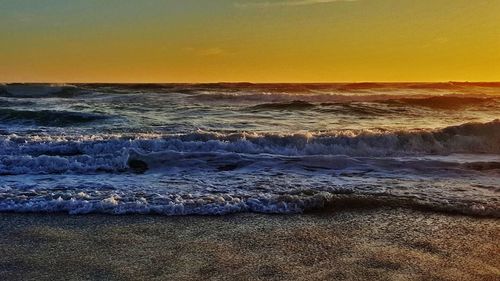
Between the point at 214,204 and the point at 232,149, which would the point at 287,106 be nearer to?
the point at 232,149

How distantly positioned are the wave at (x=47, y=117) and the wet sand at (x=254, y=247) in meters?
12.2

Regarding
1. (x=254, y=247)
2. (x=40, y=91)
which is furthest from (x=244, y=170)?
(x=40, y=91)

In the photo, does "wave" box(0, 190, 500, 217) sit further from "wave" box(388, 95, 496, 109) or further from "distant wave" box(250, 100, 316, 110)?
"wave" box(388, 95, 496, 109)

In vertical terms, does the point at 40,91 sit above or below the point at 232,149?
above

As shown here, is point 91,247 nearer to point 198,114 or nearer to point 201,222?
point 201,222

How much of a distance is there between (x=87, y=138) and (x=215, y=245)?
814cm

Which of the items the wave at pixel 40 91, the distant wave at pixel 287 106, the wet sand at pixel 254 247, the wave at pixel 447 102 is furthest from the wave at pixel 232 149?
the wave at pixel 40 91

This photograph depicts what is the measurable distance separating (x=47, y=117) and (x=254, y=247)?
51.7ft

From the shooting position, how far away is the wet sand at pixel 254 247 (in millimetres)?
4703

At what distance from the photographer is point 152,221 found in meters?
6.34

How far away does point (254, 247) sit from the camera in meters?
5.39

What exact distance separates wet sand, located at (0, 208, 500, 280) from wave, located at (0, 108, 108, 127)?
12250 millimetres

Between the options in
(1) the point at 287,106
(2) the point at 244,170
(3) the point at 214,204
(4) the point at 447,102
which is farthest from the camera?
(4) the point at 447,102

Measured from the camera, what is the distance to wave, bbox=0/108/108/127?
18219 millimetres
